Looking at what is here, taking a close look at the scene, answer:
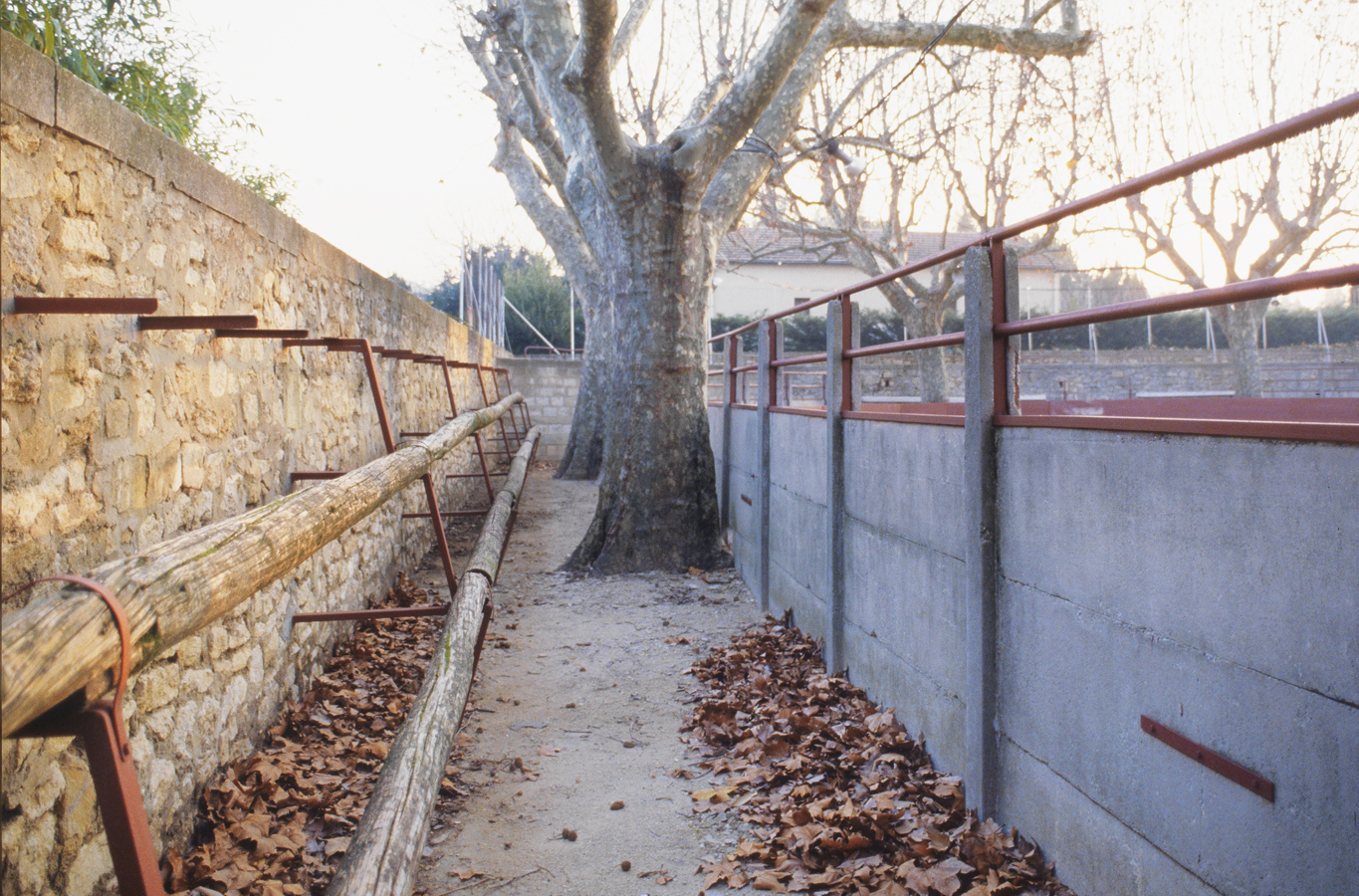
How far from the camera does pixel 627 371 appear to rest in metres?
7.49

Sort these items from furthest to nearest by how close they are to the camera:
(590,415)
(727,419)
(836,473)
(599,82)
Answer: (590,415) → (727,419) → (599,82) → (836,473)

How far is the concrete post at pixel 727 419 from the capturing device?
26.6 ft

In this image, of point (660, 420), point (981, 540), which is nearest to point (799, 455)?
point (660, 420)

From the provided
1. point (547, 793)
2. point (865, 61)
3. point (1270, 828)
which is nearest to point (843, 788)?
point (547, 793)

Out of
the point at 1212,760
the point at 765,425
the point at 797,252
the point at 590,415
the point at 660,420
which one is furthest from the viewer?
the point at 797,252

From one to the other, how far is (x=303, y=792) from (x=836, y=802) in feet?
6.16

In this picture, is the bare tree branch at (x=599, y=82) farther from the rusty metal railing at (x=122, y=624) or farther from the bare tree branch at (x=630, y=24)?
the bare tree branch at (x=630, y=24)

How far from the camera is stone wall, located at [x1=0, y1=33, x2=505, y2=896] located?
6.77 feet

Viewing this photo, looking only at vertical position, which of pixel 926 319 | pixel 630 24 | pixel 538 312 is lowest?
pixel 926 319

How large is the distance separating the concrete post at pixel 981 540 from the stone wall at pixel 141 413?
248 cm

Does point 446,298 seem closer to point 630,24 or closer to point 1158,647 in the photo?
point 630,24

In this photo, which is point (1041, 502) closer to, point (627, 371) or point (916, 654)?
point (916, 654)

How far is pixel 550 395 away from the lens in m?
17.7

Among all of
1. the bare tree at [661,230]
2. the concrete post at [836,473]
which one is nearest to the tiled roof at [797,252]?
the bare tree at [661,230]
